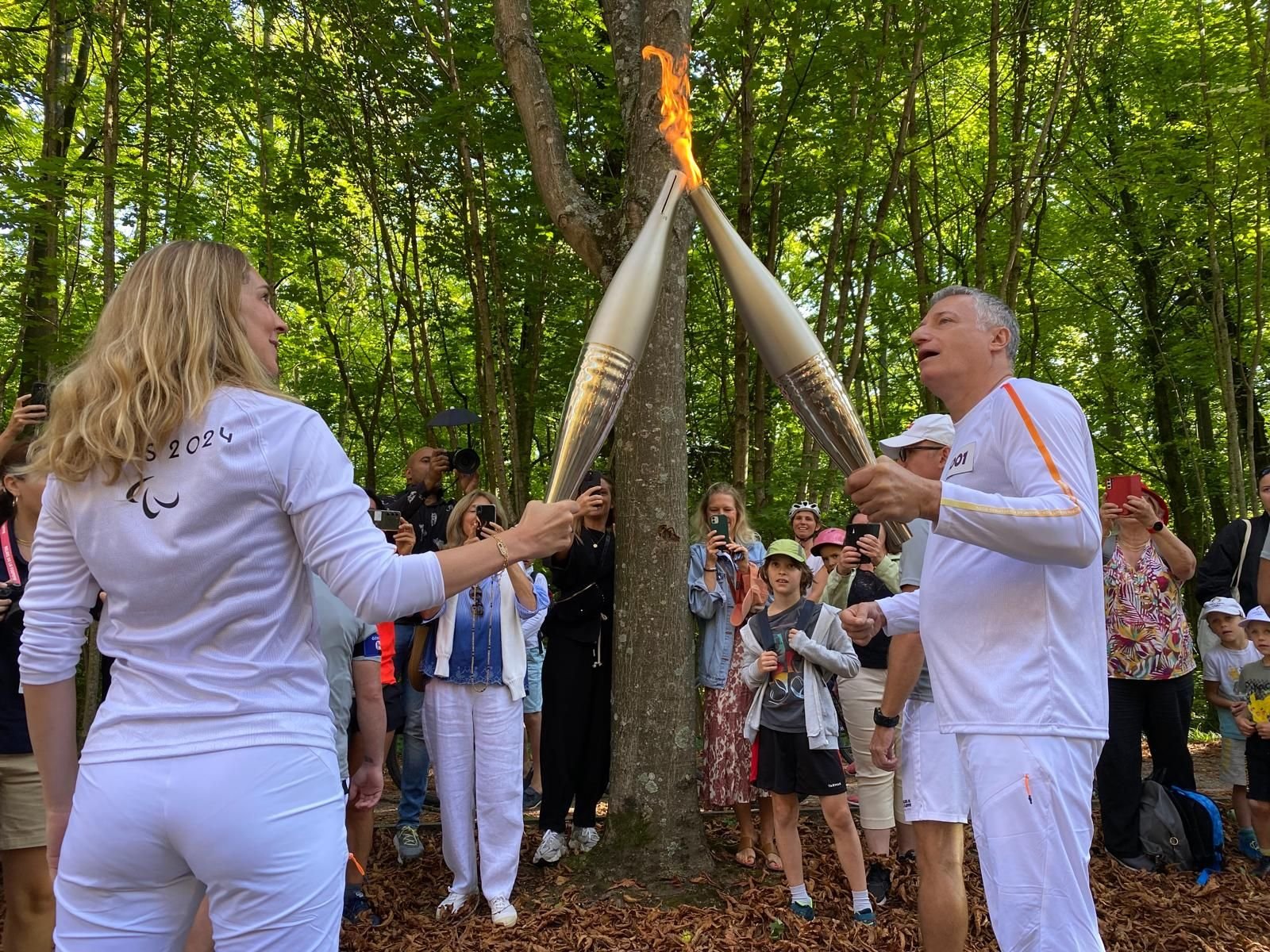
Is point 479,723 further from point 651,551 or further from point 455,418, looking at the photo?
point 455,418

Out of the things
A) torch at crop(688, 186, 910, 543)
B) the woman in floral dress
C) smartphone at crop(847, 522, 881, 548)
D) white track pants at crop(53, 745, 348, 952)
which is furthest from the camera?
the woman in floral dress

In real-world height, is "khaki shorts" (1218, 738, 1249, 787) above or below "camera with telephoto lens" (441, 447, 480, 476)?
below

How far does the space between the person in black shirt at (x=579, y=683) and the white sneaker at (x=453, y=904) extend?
687 mm

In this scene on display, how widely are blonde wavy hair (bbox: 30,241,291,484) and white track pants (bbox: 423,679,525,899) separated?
11.0ft

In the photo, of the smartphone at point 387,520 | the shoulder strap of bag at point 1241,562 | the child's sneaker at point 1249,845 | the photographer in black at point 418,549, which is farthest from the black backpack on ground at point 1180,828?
the smartphone at point 387,520

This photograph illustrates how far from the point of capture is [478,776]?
4.85 m

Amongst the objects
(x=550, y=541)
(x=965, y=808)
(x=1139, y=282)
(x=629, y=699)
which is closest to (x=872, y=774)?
(x=629, y=699)

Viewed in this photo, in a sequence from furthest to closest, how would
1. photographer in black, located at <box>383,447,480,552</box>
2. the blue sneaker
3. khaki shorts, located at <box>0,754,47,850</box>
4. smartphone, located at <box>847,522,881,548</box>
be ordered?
photographer in black, located at <box>383,447,480,552</box> → smartphone, located at <box>847,522,881,548</box> → the blue sneaker → khaki shorts, located at <box>0,754,47,850</box>

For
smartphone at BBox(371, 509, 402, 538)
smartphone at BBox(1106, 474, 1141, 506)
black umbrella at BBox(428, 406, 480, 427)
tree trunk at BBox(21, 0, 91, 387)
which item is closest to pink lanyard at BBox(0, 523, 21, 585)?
smartphone at BBox(371, 509, 402, 538)

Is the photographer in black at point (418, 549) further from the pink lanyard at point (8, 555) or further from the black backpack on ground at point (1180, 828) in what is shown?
the black backpack on ground at point (1180, 828)

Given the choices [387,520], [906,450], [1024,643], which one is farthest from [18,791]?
[906,450]

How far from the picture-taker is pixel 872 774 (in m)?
5.05

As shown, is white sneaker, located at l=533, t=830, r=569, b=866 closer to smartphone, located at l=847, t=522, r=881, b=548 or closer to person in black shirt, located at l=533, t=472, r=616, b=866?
person in black shirt, located at l=533, t=472, r=616, b=866

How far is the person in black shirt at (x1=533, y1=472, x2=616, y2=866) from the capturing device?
211 inches
